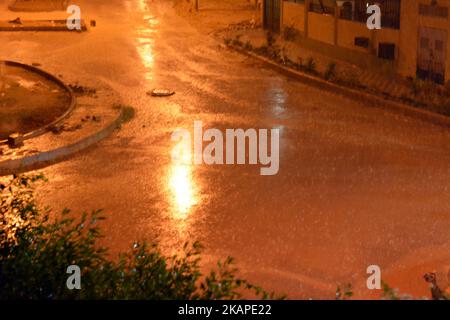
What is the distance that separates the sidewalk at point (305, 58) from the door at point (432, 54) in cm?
35

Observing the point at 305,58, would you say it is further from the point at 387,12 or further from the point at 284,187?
the point at 284,187

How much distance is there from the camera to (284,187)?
12.0 meters

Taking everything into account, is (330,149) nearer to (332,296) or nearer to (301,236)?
(301,236)

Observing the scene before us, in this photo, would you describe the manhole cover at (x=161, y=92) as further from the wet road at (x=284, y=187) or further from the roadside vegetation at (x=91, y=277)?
the roadside vegetation at (x=91, y=277)

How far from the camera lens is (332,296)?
859 centimetres

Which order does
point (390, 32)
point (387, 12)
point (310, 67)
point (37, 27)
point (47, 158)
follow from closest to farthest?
1. point (47, 158)
2. point (390, 32)
3. point (387, 12)
4. point (310, 67)
5. point (37, 27)

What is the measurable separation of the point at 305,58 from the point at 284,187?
404 inches

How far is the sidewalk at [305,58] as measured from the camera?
17344 millimetres

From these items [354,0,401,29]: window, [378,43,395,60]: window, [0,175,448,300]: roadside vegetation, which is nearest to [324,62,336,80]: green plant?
[378,43,395,60]: window

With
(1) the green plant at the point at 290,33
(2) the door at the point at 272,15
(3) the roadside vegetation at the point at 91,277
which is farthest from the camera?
(2) the door at the point at 272,15

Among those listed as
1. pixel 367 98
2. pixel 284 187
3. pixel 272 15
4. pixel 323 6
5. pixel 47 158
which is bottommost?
pixel 284 187

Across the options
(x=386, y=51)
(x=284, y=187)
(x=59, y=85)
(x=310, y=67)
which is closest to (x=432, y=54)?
(x=386, y=51)

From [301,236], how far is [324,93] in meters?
8.39

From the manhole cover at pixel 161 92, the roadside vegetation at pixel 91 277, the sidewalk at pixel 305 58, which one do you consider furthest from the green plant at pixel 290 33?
the roadside vegetation at pixel 91 277
